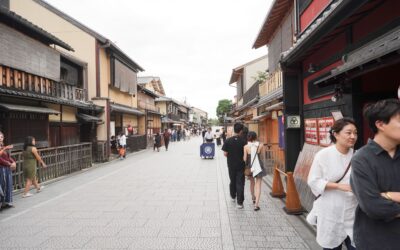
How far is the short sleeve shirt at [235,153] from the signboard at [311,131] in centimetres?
176

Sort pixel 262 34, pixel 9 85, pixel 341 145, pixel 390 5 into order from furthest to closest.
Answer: pixel 262 34 → pixel 9 85 → pixel 390 5 → pixel 341 145

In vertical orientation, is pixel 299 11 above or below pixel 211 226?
above

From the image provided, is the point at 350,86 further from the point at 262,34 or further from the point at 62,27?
the point at 62,27

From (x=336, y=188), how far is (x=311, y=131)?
192 inches

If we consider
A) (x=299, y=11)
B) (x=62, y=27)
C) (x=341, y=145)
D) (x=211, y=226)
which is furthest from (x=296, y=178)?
(x=62, y=27)

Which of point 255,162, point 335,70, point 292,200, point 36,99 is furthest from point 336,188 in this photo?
point 36,99

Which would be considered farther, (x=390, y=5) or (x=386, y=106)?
(x=390, y=5)

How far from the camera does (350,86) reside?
543 centimetres

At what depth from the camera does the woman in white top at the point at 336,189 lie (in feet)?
10.2

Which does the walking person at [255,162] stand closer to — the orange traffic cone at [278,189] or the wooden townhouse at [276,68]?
the orange traffic cone at [278,189]

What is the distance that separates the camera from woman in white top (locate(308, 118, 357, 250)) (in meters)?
3.11

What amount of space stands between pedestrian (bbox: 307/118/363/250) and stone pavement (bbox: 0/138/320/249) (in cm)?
168

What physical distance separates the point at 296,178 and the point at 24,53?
1072cm

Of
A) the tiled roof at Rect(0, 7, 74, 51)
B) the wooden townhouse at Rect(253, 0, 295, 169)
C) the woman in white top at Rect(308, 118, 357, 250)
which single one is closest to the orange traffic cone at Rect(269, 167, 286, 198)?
the wooden townhouse at Rect(253, 0, 295, 169)
